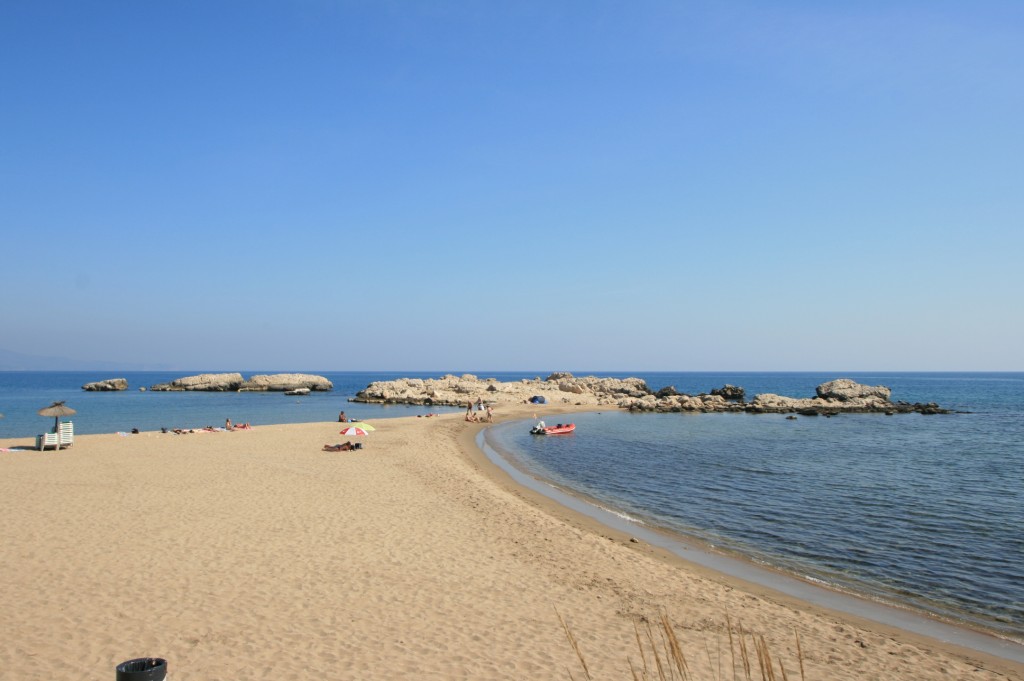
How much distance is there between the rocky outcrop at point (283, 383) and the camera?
116625mm

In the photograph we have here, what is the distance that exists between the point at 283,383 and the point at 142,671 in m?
120

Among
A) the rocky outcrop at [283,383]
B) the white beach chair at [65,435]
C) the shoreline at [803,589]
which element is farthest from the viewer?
the rocky outcrop at [283,383]

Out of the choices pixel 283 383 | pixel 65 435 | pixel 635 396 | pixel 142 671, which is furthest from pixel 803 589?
pixel 283 383

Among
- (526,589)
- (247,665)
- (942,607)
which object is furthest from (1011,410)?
(247,665)

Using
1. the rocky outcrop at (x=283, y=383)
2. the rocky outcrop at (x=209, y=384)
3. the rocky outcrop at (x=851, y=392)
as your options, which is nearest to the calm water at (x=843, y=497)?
the rocky outcrop at (x=851, y=392)

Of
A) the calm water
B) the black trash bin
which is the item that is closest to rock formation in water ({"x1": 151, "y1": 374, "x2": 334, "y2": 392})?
the calm water

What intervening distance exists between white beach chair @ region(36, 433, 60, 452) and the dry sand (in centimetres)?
1018

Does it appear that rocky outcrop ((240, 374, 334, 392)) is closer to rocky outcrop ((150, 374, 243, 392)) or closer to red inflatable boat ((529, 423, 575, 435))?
rocky outcrop ((150, 374, 243, 392))

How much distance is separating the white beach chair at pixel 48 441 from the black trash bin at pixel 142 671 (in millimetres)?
28283

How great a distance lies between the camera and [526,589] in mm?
11281

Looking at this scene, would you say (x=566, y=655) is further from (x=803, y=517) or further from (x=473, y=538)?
(x=803, y=517)

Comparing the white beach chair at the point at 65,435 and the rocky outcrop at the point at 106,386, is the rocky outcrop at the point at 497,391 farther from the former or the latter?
the rocky outcrop at the point at 106,386

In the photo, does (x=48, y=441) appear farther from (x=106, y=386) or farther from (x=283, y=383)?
(x=106, y=386)

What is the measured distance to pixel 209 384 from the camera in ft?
392
